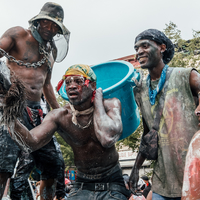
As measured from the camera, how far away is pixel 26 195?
13.5ft

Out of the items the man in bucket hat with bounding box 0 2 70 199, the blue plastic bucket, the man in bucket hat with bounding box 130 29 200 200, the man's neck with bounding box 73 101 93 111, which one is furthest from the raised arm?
the man in bucket hat with bounding box 130 29 200 200

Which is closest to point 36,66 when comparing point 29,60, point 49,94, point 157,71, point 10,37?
point 29,60

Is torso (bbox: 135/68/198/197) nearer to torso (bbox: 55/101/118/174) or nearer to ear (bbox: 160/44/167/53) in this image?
ear (bbox: 160/44/167/53)

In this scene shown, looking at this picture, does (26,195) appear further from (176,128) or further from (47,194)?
(176,128)

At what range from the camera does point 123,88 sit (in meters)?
3.67

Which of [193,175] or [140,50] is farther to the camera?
[140,50]

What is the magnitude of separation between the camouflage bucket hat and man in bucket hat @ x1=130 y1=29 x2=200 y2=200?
3.92ft

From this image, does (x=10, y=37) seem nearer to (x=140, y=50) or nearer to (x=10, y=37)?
(x=10, y=37)

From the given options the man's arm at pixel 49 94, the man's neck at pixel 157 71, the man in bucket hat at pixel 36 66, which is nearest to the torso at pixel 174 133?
the man's neck at pixel 157 71

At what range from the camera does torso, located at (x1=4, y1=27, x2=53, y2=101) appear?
364 centimetres

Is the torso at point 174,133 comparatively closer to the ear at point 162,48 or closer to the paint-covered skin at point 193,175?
the ear at point 162,48

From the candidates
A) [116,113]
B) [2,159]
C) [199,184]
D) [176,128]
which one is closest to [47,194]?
[2,159]

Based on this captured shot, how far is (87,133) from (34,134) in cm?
63

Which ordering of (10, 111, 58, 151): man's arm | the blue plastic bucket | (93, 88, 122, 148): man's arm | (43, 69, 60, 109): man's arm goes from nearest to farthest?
(10, 111, 58, 151): man's arm
(93, 88, 122, 148): man's arm
the blue plastic bucket
(43, 69, 60, 109): man's arm
